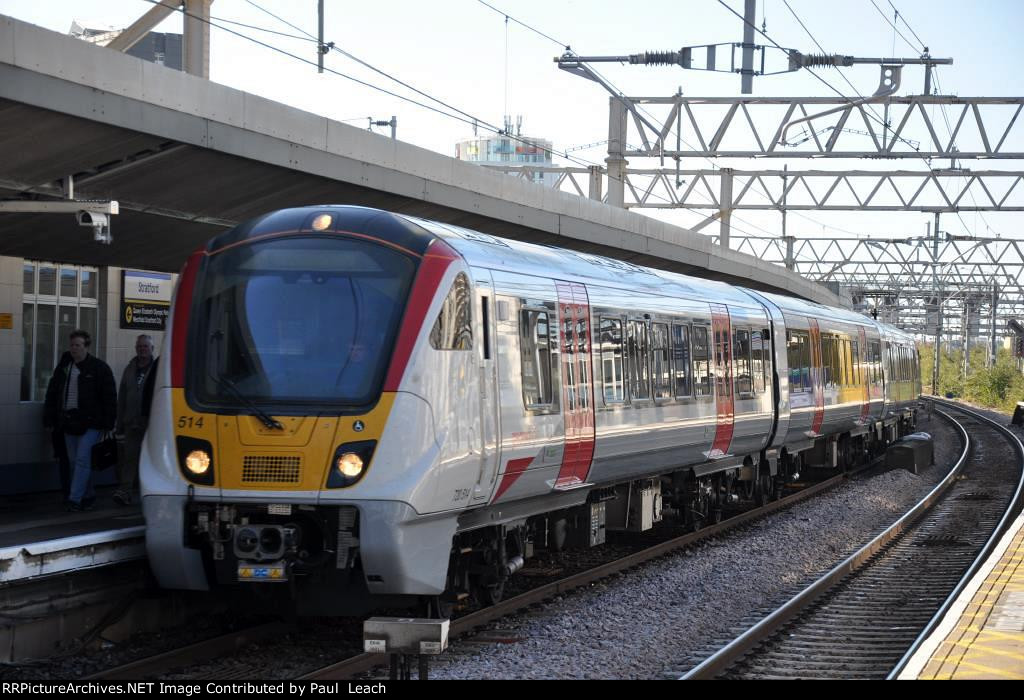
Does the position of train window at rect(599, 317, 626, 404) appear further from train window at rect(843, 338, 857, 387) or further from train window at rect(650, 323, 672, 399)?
train window at rect(843, 338, 857, 387)

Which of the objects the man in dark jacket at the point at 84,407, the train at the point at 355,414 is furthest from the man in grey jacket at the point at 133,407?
the train at the point at 355,414

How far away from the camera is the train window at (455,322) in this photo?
8812mm

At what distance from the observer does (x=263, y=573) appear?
28.0 feet

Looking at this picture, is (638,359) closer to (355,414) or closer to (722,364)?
(722,364)

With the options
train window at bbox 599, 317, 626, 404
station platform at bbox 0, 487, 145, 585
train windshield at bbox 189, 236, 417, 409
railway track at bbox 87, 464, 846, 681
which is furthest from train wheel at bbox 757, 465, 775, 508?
train windshield at bbox 189, 236, 417, 409

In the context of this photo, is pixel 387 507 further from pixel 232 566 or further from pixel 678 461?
pixel 678 461

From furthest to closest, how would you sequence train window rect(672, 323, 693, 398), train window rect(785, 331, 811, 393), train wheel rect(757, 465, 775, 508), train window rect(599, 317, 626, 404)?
train window rect(785, 331, 811, 393)
train wheel rect(757, 465, 775, 508)
train window rect(672, 323, 693, 398)
train window rect(599, 317, 626, 404)

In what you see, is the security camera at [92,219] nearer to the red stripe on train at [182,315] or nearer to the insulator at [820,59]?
the red stripe on train at [182,315]

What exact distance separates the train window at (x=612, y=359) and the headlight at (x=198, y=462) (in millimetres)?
4277

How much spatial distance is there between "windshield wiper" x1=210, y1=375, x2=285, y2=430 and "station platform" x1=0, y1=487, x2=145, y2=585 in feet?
4.44

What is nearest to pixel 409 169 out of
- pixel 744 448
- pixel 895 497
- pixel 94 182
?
pixel 94 182

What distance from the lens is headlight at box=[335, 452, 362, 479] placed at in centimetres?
842

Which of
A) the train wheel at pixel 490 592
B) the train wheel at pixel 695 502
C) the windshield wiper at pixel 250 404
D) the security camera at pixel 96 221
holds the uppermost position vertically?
the security camera at pixel 96 221

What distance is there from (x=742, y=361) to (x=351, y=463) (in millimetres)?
9135
